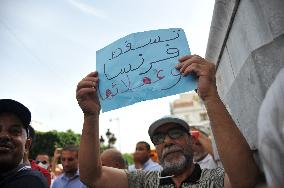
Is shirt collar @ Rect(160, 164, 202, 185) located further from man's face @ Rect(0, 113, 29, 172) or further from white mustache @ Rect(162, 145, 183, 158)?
man's face @ Rect(0, 113, 29, 172)

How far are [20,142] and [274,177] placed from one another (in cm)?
219

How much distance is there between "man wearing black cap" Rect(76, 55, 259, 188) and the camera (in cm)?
165

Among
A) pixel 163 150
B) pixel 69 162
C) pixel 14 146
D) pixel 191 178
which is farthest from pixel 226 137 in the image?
pixel 69 162

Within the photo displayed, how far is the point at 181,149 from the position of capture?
2.39 m

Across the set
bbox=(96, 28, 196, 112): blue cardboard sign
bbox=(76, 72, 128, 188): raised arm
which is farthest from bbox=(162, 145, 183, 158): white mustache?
bbox=(96, 28, 196, 112): blue cardboard sign

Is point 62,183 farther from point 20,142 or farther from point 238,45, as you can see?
point 238,45

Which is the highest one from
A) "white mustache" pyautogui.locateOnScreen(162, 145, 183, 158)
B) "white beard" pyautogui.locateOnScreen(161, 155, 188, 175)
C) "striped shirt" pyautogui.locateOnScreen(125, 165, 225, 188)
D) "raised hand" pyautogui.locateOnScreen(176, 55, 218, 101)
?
"raised hand" pyautogui.locateOnScreen(176, 55, 218, 101)

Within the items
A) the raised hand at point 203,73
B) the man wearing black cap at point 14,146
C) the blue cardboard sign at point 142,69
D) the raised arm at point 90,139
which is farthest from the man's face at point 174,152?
the man wearing black cap at point 14,146

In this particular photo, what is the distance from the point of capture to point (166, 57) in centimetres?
206

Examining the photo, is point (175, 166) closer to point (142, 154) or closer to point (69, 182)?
point (69, 182)

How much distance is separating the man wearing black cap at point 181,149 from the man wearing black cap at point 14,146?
14.9 inches

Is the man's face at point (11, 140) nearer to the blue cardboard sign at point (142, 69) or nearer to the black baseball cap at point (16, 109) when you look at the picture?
the black baseball cap at point (16, 109)

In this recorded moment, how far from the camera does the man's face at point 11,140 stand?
231 centimetres

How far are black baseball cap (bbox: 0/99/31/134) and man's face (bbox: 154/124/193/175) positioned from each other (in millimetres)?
1120
